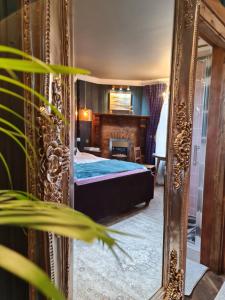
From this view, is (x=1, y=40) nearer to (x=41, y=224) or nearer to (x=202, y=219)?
(x=41, y=224)

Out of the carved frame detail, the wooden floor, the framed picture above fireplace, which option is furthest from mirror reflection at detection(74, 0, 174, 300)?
the wooden floor

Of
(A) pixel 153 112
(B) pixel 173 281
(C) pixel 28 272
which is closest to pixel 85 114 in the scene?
(A) pixel 153 112

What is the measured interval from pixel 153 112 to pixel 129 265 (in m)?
Answer: 0.84

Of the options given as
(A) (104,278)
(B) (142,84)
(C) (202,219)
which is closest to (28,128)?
(B) (142,84)

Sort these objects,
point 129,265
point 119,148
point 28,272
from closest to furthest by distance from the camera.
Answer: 1. point 28,272
2. point 119,148
3. point 129,265

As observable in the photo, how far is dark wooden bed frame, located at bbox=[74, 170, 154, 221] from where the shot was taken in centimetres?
94

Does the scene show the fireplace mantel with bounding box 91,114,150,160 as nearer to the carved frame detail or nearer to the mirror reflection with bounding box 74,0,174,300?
the mirror reflection with bounding box 74,0,174,300

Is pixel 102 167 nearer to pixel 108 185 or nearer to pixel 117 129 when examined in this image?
pixel 108 185

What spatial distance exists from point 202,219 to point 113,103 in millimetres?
1575

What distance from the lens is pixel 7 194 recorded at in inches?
16.4

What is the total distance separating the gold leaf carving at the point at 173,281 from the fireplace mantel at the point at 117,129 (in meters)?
0.68

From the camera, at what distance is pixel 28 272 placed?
217mm

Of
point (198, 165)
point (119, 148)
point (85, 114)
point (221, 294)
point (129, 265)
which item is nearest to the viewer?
point (85, 114)

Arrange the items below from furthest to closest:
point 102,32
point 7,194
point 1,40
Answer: point 102,32
point 1,40
point 7,194
